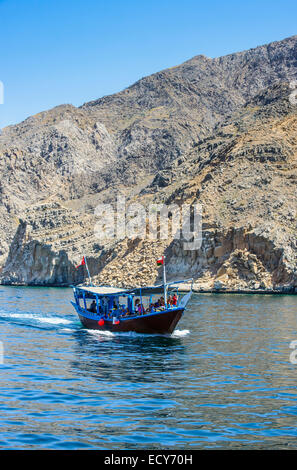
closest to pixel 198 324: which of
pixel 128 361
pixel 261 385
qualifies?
pixel 128 361

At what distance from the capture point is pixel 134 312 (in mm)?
42281

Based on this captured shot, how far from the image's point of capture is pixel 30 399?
2067cm

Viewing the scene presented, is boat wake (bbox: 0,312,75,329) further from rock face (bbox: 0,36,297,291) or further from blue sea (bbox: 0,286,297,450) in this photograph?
rock face (bbox: 0,36,297,291)

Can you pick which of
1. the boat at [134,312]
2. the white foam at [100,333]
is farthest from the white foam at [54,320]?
the white foam at [100,333]

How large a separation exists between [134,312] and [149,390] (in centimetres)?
1970

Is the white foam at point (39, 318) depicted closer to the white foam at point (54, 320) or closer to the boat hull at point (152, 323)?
the white foam at point (54, 320)

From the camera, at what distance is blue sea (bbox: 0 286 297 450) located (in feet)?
55.1

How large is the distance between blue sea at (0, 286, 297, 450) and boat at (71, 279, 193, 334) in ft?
2.67

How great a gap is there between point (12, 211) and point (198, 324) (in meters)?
158

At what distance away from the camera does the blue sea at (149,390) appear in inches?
661

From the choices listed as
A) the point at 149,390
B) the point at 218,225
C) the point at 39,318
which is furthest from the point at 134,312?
the point at 218,225

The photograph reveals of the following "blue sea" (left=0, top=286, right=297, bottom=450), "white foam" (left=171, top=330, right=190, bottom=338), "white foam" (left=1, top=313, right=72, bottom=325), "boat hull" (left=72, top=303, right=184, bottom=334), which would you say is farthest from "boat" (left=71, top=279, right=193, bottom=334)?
"white foam" (left=1, top=313, right=72, bottom=325)

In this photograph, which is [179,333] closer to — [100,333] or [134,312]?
[134,312]

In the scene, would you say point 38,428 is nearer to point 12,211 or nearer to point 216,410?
point 216,410
